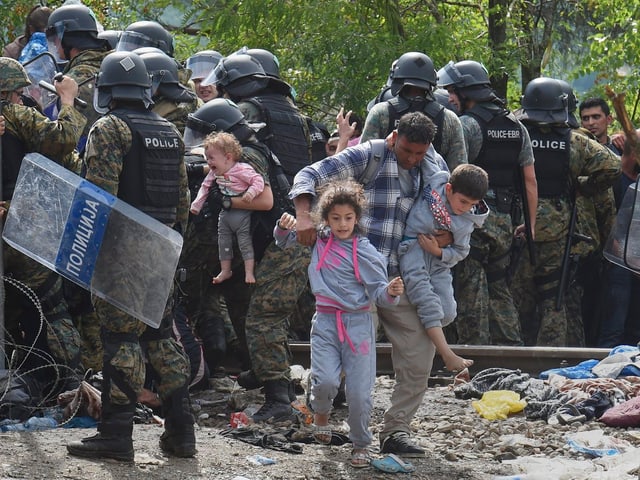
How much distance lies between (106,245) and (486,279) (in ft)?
15.4

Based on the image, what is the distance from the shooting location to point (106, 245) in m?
7.19

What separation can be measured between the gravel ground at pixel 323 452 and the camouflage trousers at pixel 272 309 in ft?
1.54

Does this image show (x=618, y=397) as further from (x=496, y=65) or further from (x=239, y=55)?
(x=496, y=65)

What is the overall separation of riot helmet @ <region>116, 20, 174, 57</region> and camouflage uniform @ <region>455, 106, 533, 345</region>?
94.9 inches

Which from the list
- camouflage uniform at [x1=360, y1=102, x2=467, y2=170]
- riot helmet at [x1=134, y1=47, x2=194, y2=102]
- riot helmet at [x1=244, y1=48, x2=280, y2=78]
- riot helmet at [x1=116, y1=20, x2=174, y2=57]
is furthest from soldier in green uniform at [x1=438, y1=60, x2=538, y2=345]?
riot helmet at [x1=134, y1=47, x2=194, y2=102]

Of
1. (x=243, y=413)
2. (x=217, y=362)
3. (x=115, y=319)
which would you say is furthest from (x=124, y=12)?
(x=115, y=319)

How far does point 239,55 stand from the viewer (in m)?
9.65

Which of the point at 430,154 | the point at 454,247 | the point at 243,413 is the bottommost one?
the point at 243,413

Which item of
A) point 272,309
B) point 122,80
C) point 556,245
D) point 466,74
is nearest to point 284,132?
point 272,309

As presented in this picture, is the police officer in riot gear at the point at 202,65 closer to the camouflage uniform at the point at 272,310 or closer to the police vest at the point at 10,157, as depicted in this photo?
the camouflage uniform at the point at 272,310

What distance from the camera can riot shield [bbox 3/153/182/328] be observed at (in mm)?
7043

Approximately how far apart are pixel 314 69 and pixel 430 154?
270 inches

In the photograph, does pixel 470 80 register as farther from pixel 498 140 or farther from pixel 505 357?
pixel 505 357

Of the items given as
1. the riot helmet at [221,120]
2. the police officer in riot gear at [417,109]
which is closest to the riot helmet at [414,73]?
the police officer in riot gear at [417,109]
